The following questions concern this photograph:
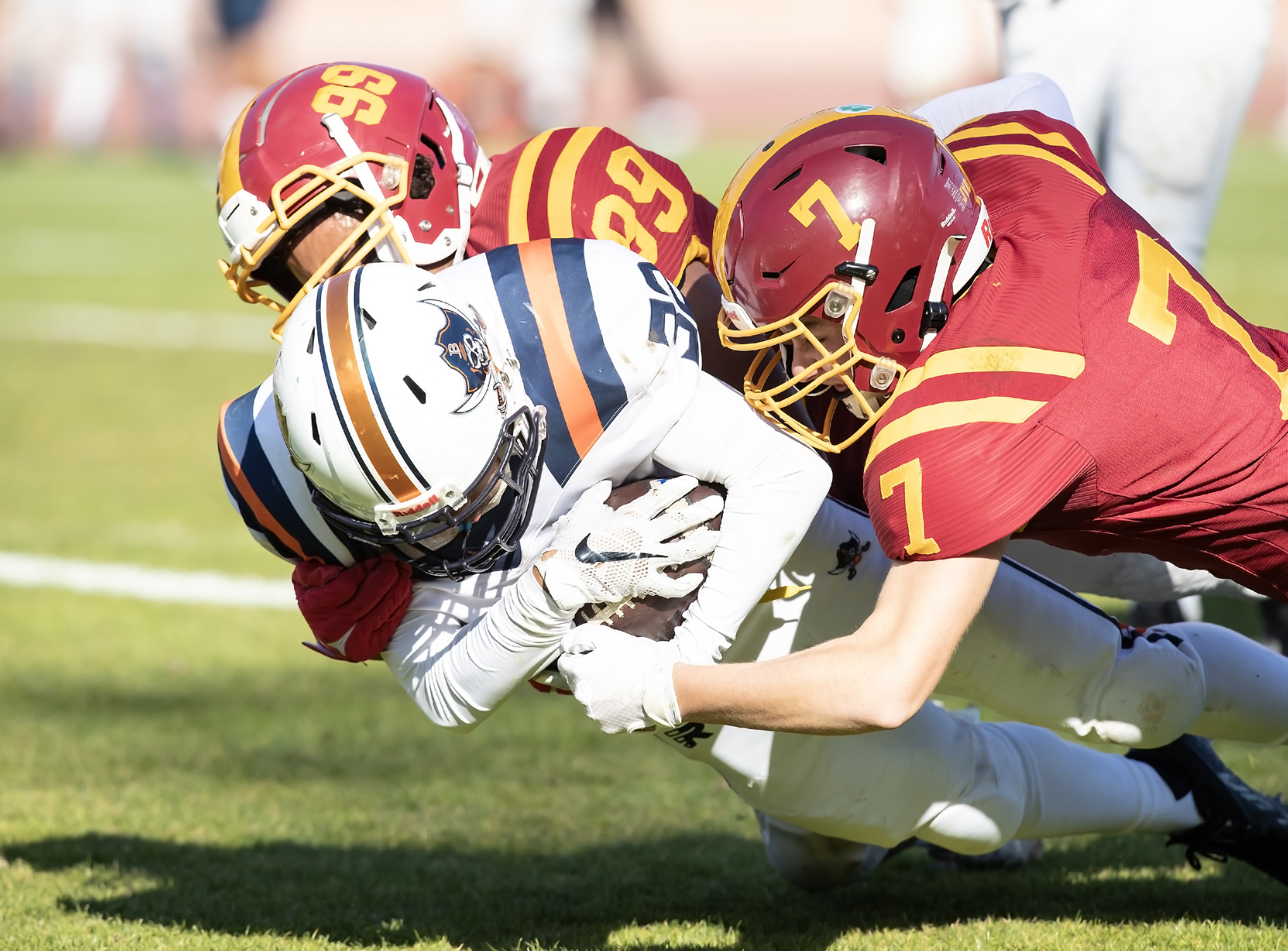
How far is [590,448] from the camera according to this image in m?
2.79

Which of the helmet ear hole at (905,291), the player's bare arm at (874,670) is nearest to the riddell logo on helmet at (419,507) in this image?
the player's bare arm at (874,670)

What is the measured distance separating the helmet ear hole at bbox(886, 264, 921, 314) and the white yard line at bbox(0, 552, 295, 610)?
386 centimetres

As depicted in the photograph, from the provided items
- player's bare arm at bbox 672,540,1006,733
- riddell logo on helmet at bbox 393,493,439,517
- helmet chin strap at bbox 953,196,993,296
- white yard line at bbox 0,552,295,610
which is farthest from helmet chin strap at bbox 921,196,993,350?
white yard line at bbox 0,552,295,610

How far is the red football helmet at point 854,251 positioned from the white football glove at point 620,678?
519 millimetres

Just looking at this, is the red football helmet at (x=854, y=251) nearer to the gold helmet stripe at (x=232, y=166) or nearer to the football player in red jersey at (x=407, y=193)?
the football player in red jersey at (x=407, y=193)

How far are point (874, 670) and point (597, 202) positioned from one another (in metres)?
1.35

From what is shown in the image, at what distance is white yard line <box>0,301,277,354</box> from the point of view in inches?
426

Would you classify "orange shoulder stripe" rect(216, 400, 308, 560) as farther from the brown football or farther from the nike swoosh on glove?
the brown football

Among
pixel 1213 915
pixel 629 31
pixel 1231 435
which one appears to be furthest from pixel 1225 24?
pixel 629 31

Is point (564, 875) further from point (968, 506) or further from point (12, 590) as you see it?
point (12, 590)

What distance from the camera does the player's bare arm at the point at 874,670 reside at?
7.88 feet

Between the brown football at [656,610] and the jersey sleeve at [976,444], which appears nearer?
Answer: the jersey sleeve at [976,444]

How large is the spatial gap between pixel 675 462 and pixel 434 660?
577mm

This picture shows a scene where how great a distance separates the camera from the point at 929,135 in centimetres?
280
